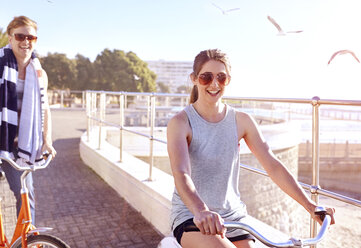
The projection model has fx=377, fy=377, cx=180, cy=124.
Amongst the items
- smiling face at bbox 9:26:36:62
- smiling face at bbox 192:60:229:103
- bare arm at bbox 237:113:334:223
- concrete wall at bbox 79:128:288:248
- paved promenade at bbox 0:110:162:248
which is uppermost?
smiling face at bbox 9:26:36:62

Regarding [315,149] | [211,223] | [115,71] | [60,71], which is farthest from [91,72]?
[211,223]

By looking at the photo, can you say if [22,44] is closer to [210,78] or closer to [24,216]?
[24,216]

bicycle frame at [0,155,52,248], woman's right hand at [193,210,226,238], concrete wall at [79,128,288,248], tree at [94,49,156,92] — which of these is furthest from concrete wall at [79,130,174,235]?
tree at [94,49,156,92]

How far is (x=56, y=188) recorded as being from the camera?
5734 millimetres

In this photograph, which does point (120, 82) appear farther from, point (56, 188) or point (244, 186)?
point (56, 188)

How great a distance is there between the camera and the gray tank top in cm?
183

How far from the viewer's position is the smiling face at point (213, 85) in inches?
74.7

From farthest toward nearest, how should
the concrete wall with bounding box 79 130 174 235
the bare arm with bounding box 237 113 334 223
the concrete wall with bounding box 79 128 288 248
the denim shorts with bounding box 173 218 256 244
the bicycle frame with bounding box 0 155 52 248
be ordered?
the concrete wall with bounding box 79 130 174 235 → the concrete wall with bounding box 79 128 288 248 → the bicycle frame with bounding box 0 155 52 248 → the bare arm with bounding box 237 113 334 223 → the denim shorts with bounding box 173 218 256 244

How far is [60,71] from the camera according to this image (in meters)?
41.1

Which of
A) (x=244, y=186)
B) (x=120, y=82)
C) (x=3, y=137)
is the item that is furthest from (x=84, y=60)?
(x=3, y=137)

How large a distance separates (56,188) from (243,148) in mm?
7085

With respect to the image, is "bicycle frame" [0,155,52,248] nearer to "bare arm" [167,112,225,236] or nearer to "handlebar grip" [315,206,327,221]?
"bare arm" [167,112,225,236]

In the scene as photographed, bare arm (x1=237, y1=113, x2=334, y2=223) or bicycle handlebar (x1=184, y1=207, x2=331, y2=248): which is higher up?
bare arm (x1=237, y1=113, x2=334, y2=223)

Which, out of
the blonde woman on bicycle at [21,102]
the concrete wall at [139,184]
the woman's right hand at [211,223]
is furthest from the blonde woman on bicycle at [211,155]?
the concrete wall at [139,184]
